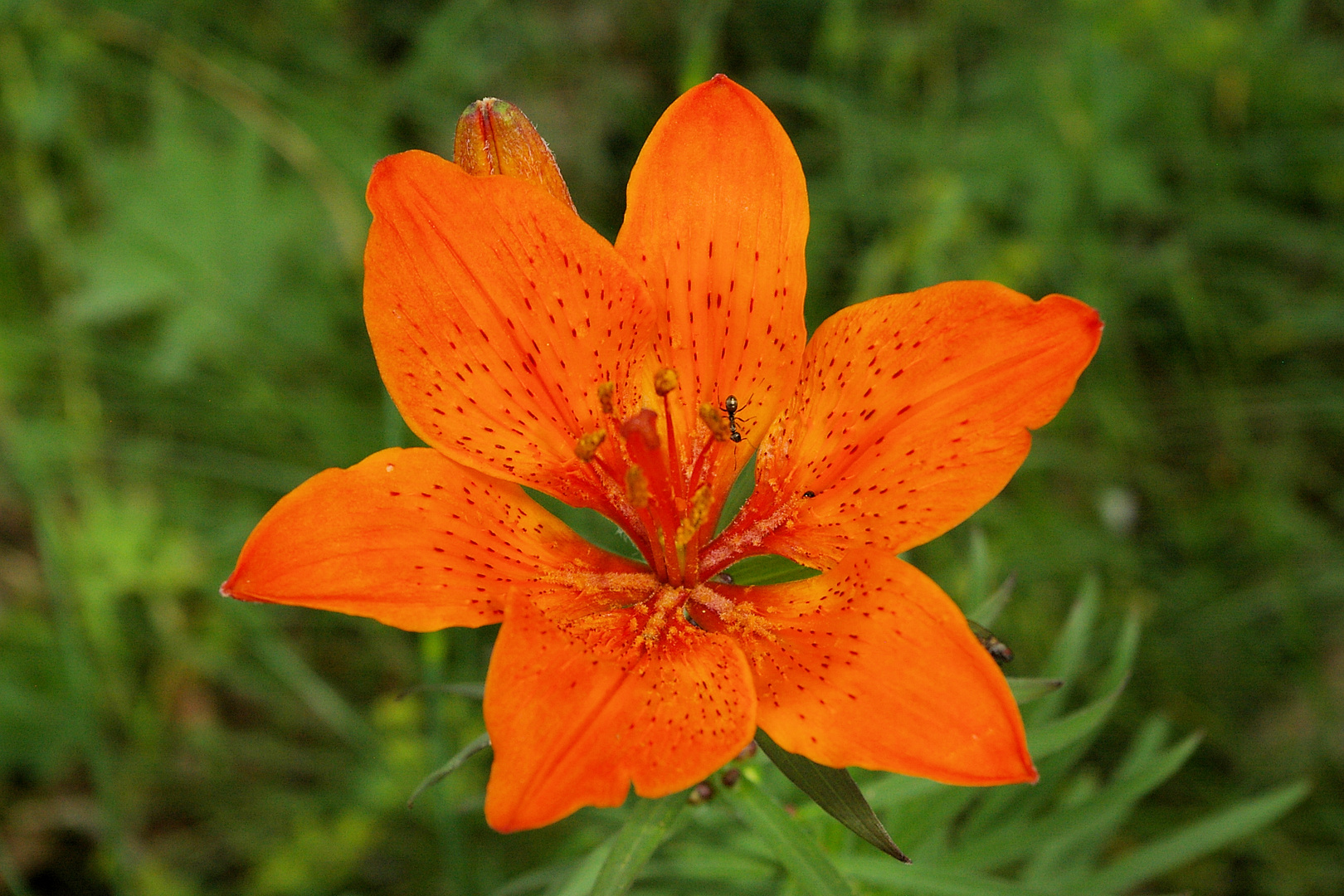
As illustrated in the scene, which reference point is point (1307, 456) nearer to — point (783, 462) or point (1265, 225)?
point (1265, 225)

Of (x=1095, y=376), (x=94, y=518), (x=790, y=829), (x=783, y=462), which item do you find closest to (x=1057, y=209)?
(x=1095, y=376)

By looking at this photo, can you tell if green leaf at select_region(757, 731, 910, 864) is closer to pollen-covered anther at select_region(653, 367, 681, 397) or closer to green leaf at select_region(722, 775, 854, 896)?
green leaf at select_region(722, 775, 854, 896)

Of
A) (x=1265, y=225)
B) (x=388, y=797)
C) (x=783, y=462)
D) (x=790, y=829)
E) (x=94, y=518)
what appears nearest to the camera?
(x=790, y=829)

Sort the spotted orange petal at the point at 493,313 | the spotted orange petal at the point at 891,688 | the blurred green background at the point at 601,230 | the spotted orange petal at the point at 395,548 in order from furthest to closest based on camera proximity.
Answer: the blurred green background at the point at 601,230, the spotted orange petal at the point at 493,313, the spotted orange petal at the point at 395,548, the spotted orange petal at the point at 891,688

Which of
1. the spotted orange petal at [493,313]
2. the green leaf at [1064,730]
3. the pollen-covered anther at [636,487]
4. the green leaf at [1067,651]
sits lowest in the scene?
the green leaf at [1067,651]

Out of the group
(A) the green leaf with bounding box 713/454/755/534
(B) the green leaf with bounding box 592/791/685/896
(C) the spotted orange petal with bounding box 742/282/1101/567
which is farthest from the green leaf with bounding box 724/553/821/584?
(B) the green leaf with bounding box 592/791/685/896

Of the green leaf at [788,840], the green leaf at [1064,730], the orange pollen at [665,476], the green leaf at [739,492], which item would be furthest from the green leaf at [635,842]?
the green leaf at [1064,730]

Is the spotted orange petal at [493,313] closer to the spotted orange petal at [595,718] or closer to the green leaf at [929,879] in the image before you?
the spotted orange petal at [595,718]
